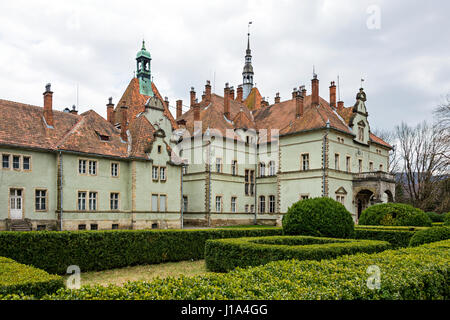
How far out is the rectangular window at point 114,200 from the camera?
102 feet

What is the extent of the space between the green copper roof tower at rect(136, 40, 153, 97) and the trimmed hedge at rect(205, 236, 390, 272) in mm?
30808

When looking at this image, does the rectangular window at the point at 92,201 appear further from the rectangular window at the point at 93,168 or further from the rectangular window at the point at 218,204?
the rectangular window at the point at 218,204

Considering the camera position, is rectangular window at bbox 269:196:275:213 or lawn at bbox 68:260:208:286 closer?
lawn at bbox 68:260:208:286

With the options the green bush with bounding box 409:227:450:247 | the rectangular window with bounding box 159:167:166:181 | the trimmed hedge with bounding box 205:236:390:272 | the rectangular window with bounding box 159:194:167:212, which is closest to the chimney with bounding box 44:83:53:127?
the rectangular window with bounding box 159:167:166:181

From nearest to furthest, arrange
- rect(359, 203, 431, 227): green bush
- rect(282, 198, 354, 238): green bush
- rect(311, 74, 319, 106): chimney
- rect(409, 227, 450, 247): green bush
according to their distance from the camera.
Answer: rect(409, 227, 450, 247): green bush, rect(282, 198, 354, 238): green bush, rect(359, 203, 431, 227): green bush, rect(311, 74, 319, 106): chimney

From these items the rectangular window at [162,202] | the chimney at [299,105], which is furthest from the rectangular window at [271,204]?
the rectangular window at [162,202]

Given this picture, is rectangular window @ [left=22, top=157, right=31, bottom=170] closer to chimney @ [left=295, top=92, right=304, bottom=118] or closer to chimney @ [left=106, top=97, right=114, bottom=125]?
chimney @ [left=106, top=97, right=114, bottom=125]

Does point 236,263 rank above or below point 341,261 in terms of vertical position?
below

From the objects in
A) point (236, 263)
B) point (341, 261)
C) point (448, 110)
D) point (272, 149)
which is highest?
point (448, 110)

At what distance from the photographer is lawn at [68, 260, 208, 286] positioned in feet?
47.4

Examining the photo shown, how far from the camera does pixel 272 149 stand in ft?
137

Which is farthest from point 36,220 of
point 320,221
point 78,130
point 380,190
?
point 380,190
